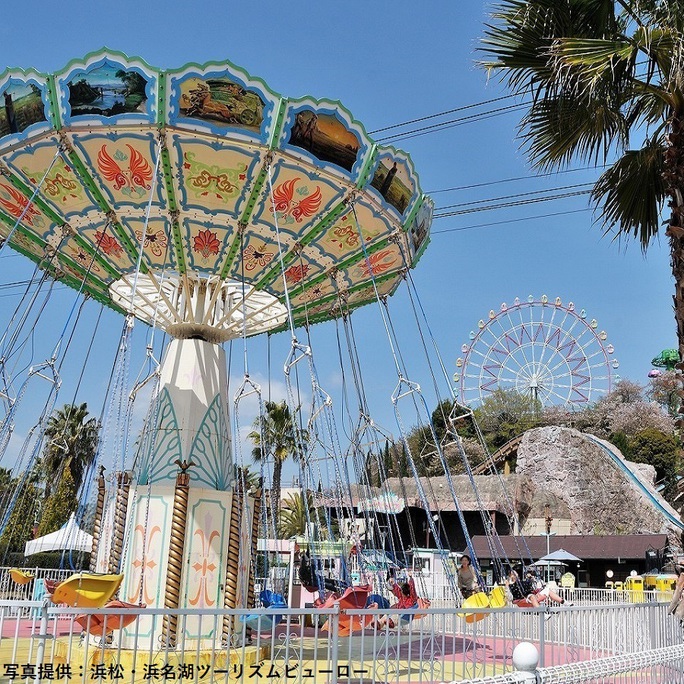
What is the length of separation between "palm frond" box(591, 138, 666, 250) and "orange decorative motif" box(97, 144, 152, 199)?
5.95 m

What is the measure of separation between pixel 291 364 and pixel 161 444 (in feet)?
7.88

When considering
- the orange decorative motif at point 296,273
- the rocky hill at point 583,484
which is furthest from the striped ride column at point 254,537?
the rocky hill at point 583,484

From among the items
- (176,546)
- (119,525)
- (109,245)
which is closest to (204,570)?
(176,546)

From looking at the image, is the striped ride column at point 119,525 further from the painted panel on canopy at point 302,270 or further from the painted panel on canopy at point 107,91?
the painted panel on canopy at point 107,91

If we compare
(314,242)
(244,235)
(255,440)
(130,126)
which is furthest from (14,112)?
(255,440)

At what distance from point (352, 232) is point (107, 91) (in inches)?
163

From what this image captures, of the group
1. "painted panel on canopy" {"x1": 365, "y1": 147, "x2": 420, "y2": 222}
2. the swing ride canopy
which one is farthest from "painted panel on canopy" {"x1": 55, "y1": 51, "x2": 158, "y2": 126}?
"painted panel on canopy" {"x1": 365, "y1": 147, "x2": 420, "y2": 222}

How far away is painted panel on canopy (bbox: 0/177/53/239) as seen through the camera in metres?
10.1

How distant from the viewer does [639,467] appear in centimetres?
4459

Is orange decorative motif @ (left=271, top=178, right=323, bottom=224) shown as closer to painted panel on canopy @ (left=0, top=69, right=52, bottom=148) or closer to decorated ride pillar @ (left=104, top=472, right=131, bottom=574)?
painted panel on canopy @ (left=0, top=69, right=52, bottom=148)

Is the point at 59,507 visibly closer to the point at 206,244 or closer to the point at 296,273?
the point at 296,273

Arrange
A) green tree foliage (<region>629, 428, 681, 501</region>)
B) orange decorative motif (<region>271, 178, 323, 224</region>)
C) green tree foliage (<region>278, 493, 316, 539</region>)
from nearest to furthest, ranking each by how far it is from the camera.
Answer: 1. orange decorative motif (<region>271, 178, 323, 224</region>)
2. green tree foliage (<region>278, 493, 316, 539</region>)
3. green tree foliage (<region>629, 428, 681, 501</region>)

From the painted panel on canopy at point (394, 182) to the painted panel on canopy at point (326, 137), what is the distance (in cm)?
31

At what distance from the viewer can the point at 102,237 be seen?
10.9m
